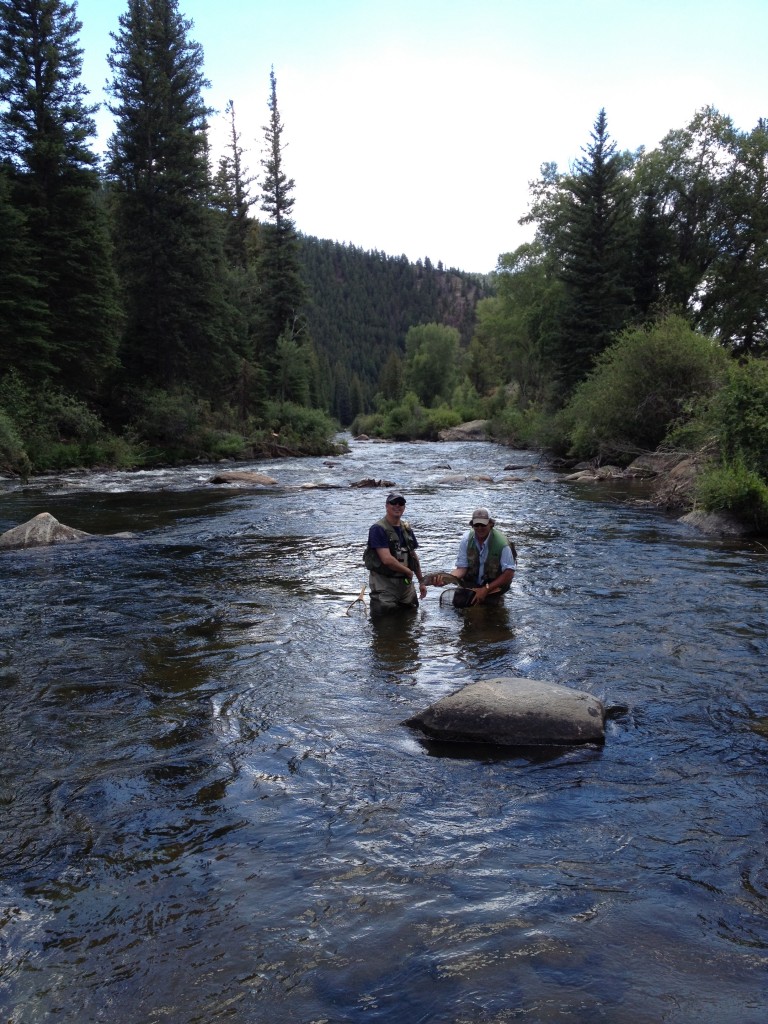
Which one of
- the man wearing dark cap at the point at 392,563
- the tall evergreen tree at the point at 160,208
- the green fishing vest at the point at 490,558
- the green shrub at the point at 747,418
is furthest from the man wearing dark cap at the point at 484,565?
the tall evergreen tree at the point at 160,208

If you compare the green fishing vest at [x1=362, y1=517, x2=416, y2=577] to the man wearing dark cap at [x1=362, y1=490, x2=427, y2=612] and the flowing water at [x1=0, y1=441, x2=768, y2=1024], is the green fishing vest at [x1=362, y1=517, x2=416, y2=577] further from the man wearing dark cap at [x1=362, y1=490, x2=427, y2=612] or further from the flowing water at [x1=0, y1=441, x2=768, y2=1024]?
the flowing water at [x1=0, y1=441, x2=768, y2=1024]

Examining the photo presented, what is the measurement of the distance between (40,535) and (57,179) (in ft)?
72.7

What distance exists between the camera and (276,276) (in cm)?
4631

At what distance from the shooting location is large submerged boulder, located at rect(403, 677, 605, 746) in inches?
205

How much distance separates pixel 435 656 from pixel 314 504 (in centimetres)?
1185

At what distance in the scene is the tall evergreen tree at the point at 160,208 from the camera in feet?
110

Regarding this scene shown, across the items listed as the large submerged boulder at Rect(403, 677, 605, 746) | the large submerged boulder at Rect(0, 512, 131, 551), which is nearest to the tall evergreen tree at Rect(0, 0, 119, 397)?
the large submerged boulder at Rect(0, 512, 131, 551)

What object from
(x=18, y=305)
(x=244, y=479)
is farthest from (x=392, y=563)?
(x=18, y=305)

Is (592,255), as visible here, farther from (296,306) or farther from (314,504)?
(314,504)

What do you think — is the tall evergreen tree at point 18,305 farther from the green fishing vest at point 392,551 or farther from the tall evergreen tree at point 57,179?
the green fishing vest at point 392,551

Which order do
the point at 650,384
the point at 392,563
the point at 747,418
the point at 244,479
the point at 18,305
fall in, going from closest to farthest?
the point at 392,563 → the point at 747,418 → the point at 244,479 → the point at 650,384 → the point at 18,305

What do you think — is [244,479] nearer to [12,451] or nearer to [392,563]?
[12,451]

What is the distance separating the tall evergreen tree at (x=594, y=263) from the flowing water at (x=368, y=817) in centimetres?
2801

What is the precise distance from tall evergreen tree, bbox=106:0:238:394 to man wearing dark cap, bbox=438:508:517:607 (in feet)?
92.7
